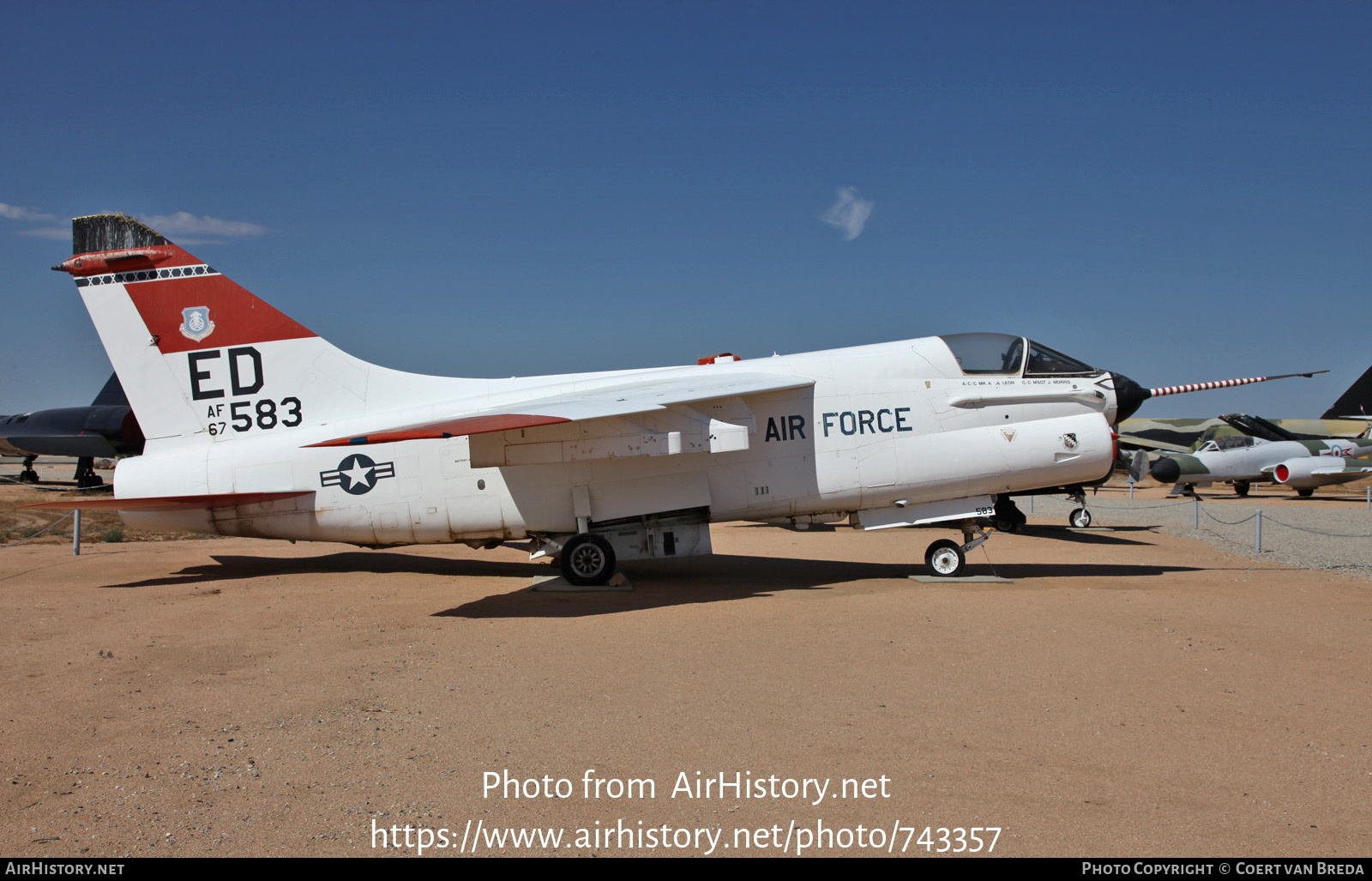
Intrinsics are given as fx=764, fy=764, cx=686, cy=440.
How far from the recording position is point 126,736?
4559mm

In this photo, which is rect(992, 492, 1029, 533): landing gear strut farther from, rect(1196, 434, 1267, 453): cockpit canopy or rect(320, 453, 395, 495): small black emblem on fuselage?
rect(1196, 434, 1267, 453): cockpit canopy

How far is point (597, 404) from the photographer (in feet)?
30.2

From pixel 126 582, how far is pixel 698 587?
7728 millimetres

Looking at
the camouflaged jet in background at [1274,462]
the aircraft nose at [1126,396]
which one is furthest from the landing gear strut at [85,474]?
the camouflaged jet in background at [1274,462]

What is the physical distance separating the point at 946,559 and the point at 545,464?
5.78 meters

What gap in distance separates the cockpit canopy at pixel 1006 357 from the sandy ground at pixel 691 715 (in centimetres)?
313

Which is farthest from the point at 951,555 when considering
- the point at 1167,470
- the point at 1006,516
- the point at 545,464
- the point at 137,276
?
the point at 1167,470

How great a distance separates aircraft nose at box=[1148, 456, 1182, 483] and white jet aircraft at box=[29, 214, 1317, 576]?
1992 cm

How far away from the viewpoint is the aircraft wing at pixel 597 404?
7895 mm

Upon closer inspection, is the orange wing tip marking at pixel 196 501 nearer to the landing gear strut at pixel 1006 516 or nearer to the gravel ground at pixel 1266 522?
the landing gear strut at pixel 1006 516

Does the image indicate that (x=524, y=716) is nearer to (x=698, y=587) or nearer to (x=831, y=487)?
(x=698, y=587)

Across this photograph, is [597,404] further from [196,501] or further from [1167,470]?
[1167,470]

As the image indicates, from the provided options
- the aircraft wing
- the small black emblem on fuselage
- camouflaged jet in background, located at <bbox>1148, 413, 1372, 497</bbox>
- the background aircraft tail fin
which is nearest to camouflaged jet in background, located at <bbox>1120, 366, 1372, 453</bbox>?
the background aircraft tail fin
